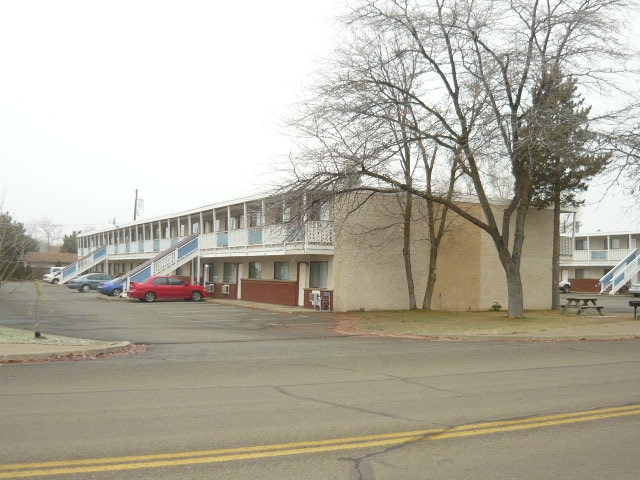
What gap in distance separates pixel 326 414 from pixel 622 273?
164 feet

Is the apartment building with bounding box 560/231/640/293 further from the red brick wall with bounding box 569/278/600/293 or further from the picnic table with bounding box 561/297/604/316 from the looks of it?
the picnic table with bounding box 561/297/604/316

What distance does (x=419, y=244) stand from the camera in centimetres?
3081

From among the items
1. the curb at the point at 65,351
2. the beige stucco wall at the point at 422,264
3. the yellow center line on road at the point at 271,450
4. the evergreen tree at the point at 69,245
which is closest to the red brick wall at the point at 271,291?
the beige stucco wall at the point at 422,264

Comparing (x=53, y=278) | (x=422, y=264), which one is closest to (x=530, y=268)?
(x=422, y=264)

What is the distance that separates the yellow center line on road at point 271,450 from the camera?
5.49 metres

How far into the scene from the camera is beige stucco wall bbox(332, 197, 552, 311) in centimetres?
2859

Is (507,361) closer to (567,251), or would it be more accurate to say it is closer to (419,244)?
(419,244)

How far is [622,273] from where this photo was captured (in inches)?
2031

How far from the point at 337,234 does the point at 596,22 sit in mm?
12491

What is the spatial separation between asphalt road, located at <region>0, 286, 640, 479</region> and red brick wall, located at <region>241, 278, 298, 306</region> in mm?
17804

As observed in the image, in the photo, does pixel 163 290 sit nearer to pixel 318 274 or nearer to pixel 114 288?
pixel 114 288

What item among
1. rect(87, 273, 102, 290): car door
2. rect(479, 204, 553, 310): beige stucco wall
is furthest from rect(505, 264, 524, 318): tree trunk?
rect(87, 273, 102, 290): car door

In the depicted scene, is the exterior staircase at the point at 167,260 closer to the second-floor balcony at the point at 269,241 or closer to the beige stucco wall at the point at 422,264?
the second-floor balcony at the point at 269,241

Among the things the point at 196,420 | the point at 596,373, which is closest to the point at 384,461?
the point at 196,420
